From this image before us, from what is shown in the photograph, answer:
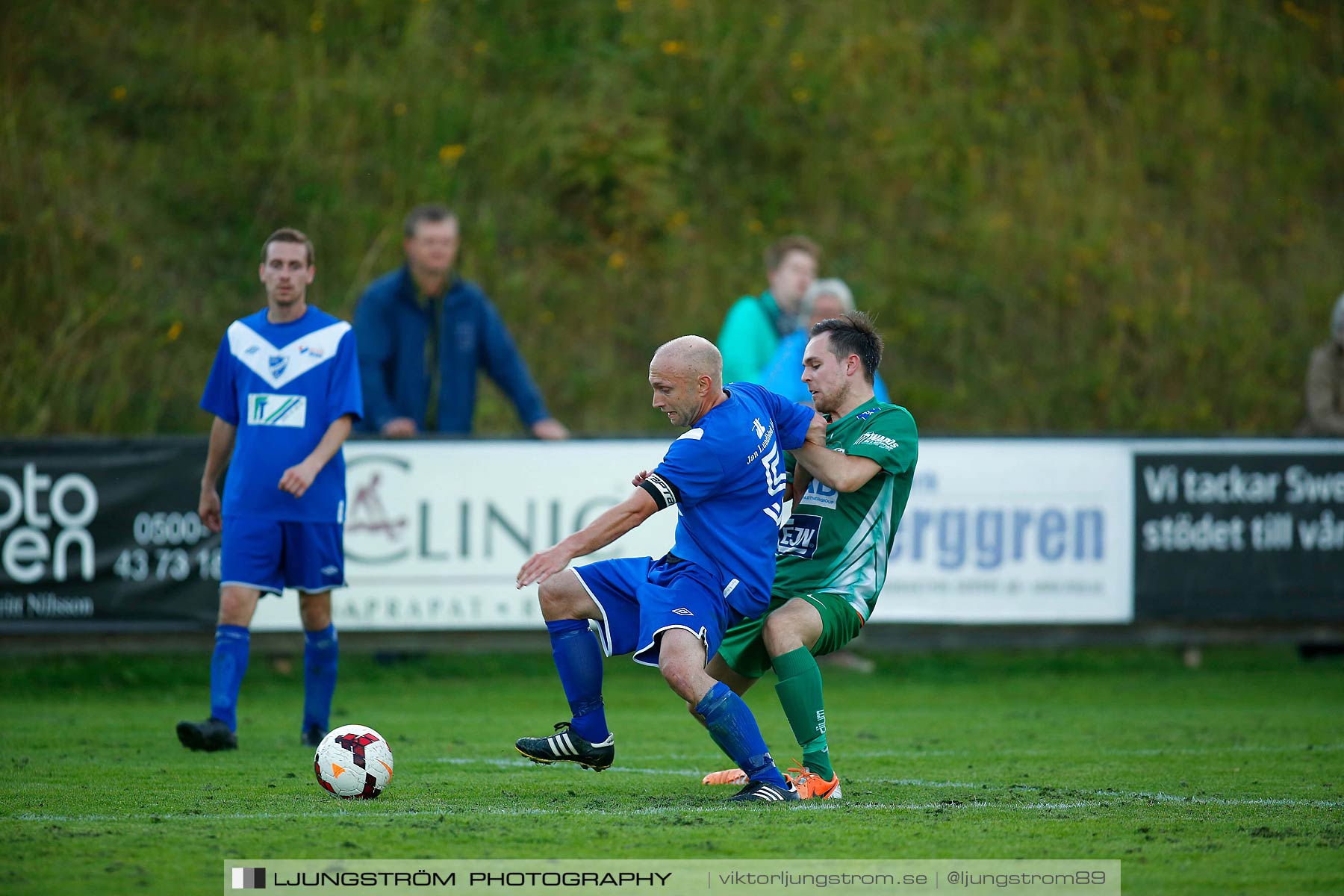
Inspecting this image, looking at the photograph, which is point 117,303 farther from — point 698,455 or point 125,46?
point 698,455

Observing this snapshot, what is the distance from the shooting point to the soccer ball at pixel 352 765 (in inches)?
223

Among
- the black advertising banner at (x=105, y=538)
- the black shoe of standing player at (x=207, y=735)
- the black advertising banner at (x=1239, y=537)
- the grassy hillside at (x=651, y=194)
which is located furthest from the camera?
the grassy hillside at (x=651, y=194)

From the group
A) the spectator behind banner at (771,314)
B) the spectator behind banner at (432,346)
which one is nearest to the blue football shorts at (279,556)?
the spectator behind banner at (432,346)

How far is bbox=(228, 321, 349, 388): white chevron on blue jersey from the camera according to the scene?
739 cm

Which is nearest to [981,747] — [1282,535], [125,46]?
[1282,535]

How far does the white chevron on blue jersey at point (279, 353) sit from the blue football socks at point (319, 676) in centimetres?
131

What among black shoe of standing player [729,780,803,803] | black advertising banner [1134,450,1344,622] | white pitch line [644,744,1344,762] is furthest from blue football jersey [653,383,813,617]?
black advertising banner [1134,450,1344,622]

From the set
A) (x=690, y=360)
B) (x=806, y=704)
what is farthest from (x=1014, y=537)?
(x=690, y=360)

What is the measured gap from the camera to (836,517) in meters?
6.14

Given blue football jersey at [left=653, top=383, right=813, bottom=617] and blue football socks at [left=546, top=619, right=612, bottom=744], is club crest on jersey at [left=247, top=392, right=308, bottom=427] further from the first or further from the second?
blue football jersey at [left=653, top=383, right=813, bottom=617]

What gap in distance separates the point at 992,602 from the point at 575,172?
6767 millimetres

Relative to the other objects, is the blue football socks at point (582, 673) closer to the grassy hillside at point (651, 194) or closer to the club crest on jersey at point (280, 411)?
the club crest on jersey at point (280, 411)

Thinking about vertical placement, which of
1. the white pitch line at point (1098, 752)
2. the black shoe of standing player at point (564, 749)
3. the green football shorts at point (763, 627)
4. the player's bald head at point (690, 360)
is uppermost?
the player's bald head at point (690, 360)

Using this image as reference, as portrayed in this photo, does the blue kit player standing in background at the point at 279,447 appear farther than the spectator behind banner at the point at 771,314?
No
